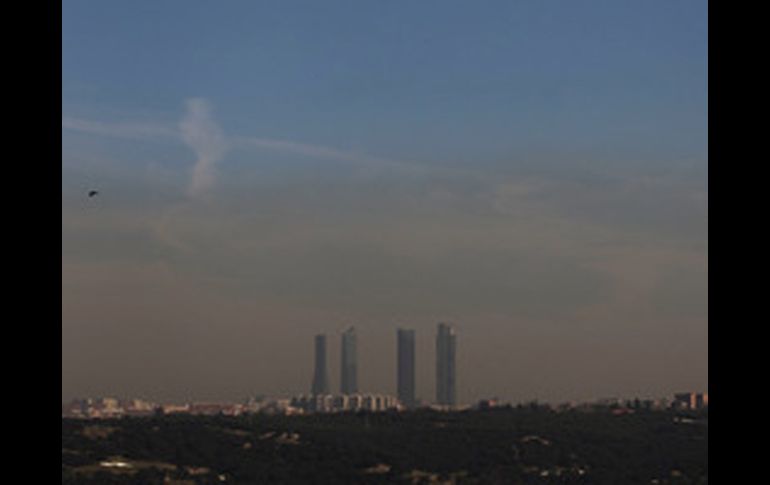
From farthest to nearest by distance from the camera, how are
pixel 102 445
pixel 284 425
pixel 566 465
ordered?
pixel 284 425 < pixel 566 465 < pixel 102 445

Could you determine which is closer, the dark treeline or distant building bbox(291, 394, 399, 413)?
the dark treeline

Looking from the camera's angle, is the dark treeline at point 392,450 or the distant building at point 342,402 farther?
the distant building at point 342,402

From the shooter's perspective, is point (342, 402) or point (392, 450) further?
point (342, 402)
